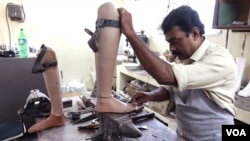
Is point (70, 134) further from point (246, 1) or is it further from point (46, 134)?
point (246, 1)

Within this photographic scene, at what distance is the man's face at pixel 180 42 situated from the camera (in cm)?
90

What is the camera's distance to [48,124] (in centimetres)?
97

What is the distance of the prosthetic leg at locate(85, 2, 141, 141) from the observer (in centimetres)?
70

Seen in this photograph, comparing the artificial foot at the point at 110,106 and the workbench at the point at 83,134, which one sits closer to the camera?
the artificial foot at the point at 110,106

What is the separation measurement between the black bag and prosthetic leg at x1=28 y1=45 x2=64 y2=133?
128mm

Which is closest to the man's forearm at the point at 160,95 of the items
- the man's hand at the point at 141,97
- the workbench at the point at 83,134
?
the man's hand at the point at 141,97

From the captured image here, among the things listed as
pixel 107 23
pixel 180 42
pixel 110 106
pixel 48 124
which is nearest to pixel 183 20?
pixel 180 42

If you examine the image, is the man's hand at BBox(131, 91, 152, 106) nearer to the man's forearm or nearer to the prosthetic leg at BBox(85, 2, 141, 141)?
the man's forearm

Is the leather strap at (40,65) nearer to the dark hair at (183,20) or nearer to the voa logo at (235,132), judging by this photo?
the dark hair at (183,20)

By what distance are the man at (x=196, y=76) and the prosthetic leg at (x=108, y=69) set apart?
0.05 meters

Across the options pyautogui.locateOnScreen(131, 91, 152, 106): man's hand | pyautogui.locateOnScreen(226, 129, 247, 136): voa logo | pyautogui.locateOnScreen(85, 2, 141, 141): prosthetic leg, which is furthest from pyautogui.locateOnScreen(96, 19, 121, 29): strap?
pyautogui.locateOnScreen(226, 129, 247, 136): voa logo

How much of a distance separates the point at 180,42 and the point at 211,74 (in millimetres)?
222

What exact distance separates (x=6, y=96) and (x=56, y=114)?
123cm

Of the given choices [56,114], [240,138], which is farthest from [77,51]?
[240,138]
